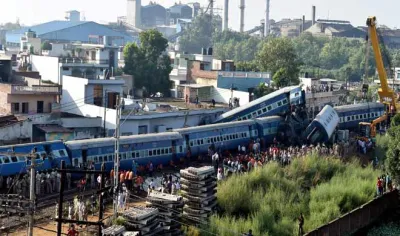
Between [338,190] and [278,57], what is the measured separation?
42733 mm

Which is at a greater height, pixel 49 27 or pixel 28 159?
pixel 49 27

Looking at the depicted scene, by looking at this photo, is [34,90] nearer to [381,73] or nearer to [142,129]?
[142,129]

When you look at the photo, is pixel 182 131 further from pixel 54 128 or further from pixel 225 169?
pixel 54 128

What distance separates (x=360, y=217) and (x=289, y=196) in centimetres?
308

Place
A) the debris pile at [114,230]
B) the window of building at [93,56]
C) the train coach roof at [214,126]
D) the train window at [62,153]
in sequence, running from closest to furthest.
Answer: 1. the debris pile at [114,230]
2. the train window at [62,153]
3. the train coach roof at [214,126]
4. the window of building at [93,56]

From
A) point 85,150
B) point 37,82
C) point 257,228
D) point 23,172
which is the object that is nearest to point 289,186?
point 257,228

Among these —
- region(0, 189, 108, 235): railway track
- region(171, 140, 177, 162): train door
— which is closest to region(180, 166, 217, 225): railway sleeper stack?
region(0, 189, 108, 235): railway track

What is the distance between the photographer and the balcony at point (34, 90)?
3966 cm

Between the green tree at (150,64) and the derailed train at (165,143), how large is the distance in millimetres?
16900

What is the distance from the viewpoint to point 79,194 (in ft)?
84.9

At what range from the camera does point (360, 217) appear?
27594 mm

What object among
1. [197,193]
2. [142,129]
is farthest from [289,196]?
[142,129]

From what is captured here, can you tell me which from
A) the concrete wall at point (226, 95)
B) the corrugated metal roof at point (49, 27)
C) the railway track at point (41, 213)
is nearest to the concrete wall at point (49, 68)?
the concrete wall at point (226, 95)

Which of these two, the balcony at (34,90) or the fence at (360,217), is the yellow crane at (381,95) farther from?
the balcony at (34,90)
